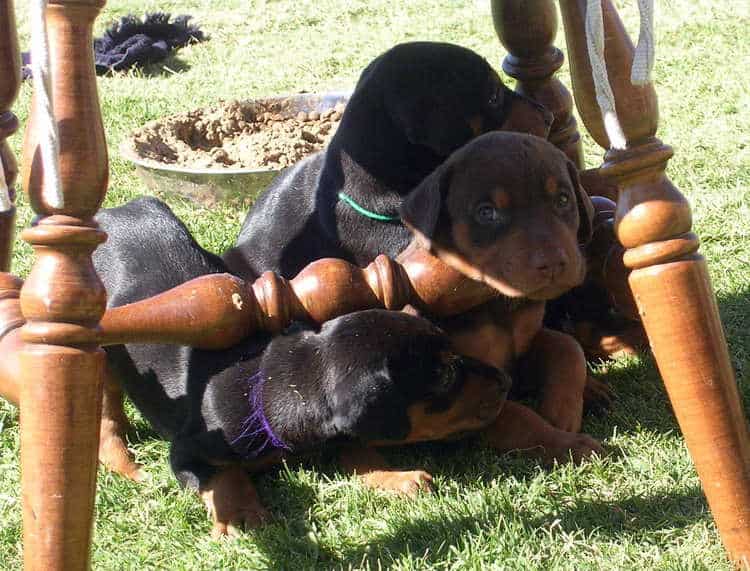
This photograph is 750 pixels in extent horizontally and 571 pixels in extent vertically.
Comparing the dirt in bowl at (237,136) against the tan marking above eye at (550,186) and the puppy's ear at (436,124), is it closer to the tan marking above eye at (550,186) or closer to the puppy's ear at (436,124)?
the puppy's ear at (436,124)

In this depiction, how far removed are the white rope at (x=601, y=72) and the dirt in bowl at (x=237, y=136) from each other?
10.4 ft

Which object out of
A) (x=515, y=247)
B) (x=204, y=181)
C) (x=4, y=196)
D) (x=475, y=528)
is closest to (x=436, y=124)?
(x=515, y=247)

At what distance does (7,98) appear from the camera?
2770mm

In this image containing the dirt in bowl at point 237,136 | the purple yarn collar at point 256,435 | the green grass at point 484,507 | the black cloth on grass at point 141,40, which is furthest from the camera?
the black cloth on grass at point 141,40

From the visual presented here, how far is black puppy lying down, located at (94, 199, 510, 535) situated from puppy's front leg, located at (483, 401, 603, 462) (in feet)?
0.41

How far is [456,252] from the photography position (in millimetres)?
2641

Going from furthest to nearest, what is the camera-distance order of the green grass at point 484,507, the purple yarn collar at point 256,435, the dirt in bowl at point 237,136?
the dirt in bowl at point 237,136, the purple yarn collar at point 256,435, the green grass at point 484,507

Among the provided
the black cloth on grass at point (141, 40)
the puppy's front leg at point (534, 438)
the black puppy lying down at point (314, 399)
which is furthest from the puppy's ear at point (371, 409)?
the black cloth on grass at point (141, 40)

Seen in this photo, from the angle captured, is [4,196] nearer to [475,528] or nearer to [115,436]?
[115,436]

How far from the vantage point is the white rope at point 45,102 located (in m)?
1.77

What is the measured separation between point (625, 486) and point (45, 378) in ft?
4.53

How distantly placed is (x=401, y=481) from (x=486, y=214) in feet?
2.36

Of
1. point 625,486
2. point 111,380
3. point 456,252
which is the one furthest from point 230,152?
point 625,486

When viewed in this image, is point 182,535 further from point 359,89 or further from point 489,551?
point 359,89
